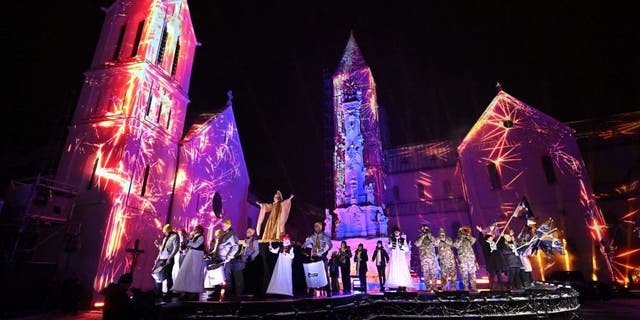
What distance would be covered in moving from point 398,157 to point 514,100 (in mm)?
11432

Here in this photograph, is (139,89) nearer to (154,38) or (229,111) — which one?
(154,38)

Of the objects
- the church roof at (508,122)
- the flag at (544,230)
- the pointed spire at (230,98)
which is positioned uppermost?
the pointed spire at (230,98)

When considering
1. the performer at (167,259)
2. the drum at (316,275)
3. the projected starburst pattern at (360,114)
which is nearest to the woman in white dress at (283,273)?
the drum at (316,275)

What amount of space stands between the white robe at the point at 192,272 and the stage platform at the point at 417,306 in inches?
50.8

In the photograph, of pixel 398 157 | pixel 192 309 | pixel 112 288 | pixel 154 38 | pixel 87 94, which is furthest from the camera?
pixel 398 157

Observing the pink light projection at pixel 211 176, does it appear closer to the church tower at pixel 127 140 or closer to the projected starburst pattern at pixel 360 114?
the church tower at pixel 127 140

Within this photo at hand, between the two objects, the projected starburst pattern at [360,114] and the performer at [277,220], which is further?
the projected starburst pattern at [360,114]

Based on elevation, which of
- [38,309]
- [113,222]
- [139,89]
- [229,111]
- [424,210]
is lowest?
[38,309]

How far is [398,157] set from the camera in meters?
31.4

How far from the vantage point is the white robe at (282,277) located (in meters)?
7.82

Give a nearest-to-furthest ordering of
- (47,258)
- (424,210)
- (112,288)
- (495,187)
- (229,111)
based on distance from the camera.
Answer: (112,288) → (47,258) → (495,187) → (229,111) → (424,210)

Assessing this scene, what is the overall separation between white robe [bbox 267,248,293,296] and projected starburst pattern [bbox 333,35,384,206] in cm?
1369

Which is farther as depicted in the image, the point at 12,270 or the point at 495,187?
the point at 495,187

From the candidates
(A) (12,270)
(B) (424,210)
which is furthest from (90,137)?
(B) (424,210)
